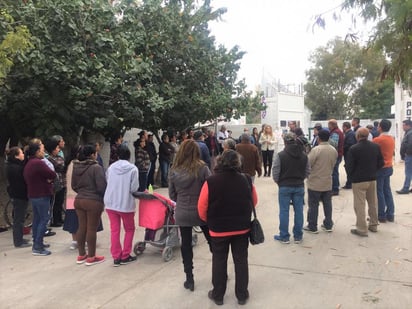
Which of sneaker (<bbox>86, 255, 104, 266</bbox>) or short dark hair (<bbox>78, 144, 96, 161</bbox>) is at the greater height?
short dark hair (<bbox>78, 144, 96, 161</bbox>)

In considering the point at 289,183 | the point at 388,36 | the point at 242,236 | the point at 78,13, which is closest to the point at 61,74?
the point at 78,13

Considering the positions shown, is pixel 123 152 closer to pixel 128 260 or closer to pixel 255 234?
pixel 128 260

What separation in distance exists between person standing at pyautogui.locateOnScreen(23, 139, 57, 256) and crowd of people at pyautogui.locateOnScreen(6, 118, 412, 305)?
0.05ft

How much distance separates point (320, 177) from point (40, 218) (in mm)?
4452

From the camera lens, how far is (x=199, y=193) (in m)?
4.54

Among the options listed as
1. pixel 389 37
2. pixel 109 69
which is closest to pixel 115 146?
pixel 109 69

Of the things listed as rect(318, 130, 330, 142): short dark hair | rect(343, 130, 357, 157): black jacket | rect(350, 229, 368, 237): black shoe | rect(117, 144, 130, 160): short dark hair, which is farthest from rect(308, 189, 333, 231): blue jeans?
rect(343, 130, 357, 157): black jacket

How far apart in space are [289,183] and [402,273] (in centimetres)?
195

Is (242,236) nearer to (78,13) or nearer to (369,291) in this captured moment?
(369,291)

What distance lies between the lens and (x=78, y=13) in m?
8.14

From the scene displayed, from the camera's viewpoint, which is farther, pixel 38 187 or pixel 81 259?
pixel 38 187

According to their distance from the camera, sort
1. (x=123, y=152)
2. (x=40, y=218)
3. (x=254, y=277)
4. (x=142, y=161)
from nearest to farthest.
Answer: (x=254, y=277), (x=123, y=152), (x=40, y=218), (x=142, y=161)

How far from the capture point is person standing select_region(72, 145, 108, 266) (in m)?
5.33

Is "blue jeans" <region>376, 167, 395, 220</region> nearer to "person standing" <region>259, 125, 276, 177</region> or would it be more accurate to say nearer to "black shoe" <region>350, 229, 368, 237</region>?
"black shoe" <region>350, 229, 368, 237</region>
